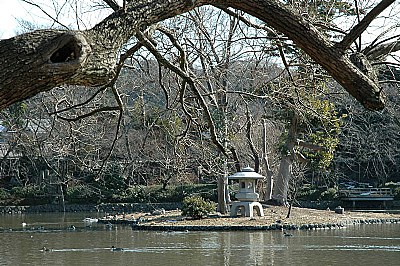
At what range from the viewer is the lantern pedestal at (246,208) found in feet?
65.3

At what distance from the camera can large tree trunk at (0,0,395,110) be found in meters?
2.48

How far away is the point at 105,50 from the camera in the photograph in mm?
2826

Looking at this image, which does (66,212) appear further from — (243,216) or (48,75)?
(48,75)

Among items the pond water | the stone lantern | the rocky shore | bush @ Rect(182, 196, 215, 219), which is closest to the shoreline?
the rocky shore

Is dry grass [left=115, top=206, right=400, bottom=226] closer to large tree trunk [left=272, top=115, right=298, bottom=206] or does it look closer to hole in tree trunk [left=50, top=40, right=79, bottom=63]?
large tree trunk [left=272, top=115, right=298, bottom=206]

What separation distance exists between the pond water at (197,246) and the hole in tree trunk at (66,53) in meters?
9.90

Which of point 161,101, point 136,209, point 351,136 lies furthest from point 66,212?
point 351,136

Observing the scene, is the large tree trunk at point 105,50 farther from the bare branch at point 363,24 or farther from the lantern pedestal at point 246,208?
the lantern pedestal at point 246,208

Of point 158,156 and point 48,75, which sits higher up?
point 158,156

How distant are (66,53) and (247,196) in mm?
17621

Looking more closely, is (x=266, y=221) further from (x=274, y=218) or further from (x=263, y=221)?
(x=274, y=218)

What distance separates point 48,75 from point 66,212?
85.8 ft

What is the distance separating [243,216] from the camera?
2012cm

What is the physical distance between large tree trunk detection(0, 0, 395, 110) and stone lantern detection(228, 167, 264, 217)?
652 inches
